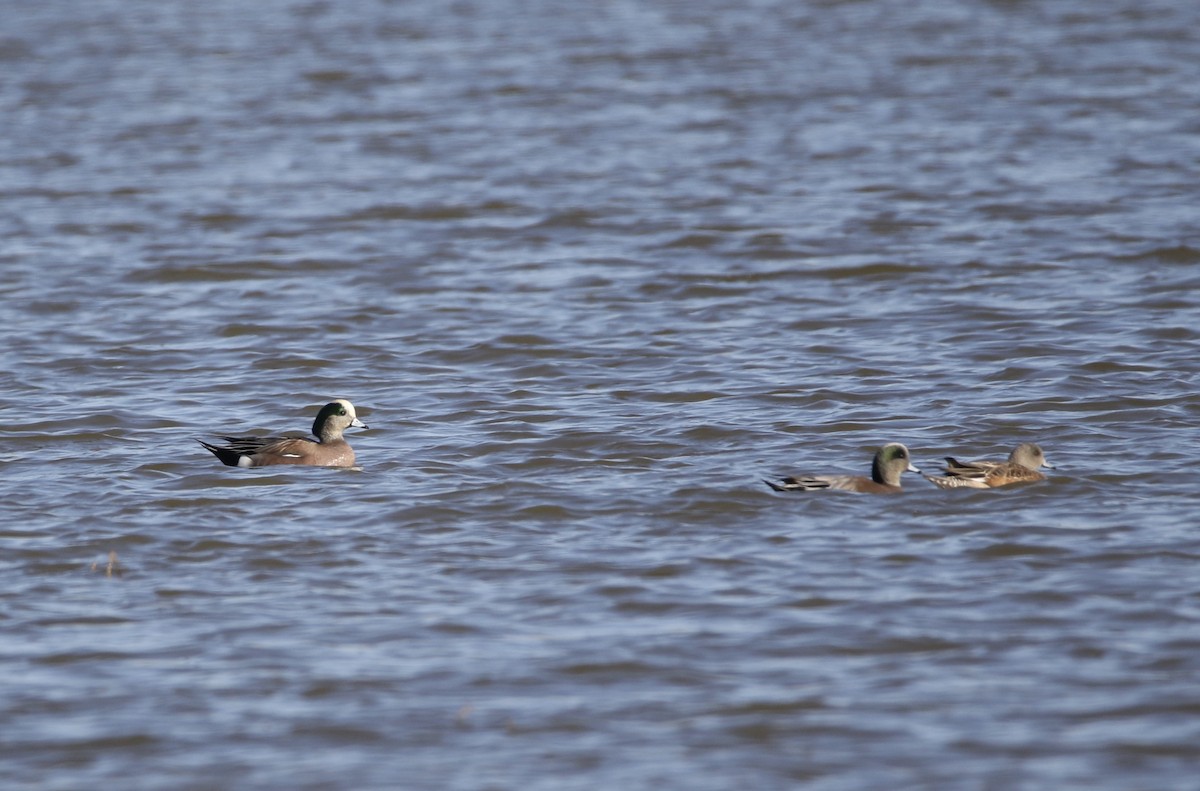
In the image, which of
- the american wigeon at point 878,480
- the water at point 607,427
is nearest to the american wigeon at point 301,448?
the water at point 607,427

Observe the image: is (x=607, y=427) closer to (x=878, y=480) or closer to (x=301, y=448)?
(x=301, y=448)

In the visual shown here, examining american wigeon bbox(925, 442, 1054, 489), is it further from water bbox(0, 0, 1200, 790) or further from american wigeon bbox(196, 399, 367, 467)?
american wigeon bbox(196, 399, 367, 467)

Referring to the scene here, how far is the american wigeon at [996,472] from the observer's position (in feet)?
31.2

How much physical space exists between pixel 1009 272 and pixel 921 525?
279 inches

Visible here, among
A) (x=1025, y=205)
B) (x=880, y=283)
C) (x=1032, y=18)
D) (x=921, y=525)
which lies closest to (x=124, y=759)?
(x=921, y=525)

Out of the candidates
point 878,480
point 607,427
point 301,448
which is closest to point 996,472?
point 878,480

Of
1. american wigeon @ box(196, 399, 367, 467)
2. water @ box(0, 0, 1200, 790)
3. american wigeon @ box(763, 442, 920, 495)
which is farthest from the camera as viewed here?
american wigeon @ box(196, 399, 367, 467)

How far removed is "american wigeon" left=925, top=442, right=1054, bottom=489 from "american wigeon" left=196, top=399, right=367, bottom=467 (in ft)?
11.5

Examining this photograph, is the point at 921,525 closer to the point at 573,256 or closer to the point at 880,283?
the point at 880,283

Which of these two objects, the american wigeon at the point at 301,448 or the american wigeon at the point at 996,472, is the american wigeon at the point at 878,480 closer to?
the american wigeon at the point at 996,472

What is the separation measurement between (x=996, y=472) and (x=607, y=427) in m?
2.77

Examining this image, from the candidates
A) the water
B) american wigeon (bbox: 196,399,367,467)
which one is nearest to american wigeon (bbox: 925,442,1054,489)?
the water

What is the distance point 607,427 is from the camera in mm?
11352

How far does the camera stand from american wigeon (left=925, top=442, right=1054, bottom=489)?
9516 mm
